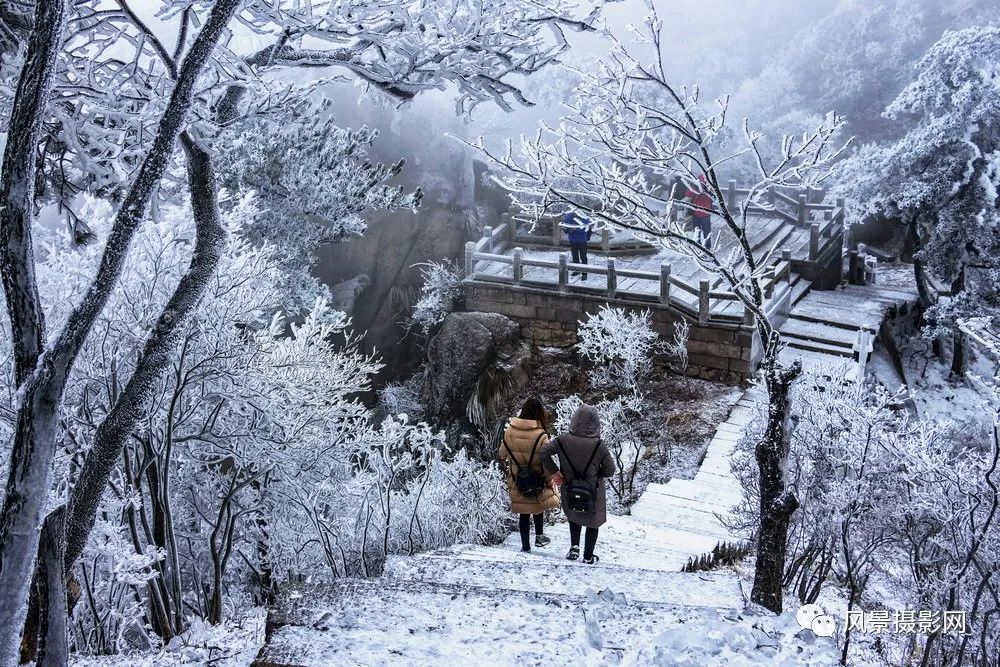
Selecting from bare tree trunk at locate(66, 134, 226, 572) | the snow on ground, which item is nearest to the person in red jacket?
the snow on ground

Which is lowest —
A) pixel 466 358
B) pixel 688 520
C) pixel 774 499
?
pixel 688 520

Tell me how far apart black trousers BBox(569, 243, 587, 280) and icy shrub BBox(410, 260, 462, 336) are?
2.55m

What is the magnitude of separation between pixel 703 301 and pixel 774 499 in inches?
360

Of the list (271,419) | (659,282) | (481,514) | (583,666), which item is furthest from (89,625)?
(659,282)

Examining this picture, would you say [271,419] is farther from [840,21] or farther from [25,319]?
[840,21]

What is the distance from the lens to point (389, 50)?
11.5 feet

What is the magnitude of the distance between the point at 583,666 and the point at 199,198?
7.52 feet

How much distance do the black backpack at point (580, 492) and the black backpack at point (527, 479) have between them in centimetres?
31

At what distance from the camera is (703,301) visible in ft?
43.1

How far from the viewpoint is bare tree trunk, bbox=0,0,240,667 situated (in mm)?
2139

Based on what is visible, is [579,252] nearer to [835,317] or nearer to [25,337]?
[835,317]

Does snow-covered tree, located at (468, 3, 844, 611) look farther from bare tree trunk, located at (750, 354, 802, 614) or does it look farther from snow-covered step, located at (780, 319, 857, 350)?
snow-covered step, located at (780, 319, 857, 350)

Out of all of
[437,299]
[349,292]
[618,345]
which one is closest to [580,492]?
[618,345]

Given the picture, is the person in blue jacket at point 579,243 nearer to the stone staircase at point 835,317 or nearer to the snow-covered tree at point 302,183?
the snow-covered tree at point 302,183
